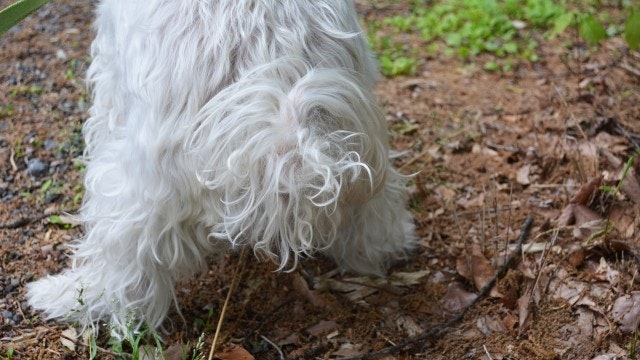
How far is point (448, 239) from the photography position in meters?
3.18

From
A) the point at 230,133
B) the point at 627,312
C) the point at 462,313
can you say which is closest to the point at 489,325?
the point at 462,313

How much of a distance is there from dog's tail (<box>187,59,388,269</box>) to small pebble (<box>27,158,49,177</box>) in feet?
5.10

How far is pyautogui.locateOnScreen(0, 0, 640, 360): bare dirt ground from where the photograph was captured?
263 centimetres

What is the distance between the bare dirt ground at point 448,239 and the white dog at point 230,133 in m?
0.47

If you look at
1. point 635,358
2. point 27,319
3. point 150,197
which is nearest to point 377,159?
point 150,197

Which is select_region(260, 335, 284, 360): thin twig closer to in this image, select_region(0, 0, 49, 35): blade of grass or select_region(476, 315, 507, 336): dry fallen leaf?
select_region(476, 315, 507, 336): dry fallen leaf

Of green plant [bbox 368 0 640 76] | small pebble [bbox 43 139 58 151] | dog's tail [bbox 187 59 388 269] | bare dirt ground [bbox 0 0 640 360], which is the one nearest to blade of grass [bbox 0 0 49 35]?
dog's tail [bbox 187 59 388 269]

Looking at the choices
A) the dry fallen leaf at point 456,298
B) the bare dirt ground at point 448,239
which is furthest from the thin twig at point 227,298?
the dry fallen leaf at point 456,298

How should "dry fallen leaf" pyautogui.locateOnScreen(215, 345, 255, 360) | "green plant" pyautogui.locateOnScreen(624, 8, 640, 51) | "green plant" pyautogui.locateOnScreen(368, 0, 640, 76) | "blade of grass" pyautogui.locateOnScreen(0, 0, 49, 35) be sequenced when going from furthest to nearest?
1. "green plant" pyautogui.locateOnScreen(368, 0, 640, 76)
2. "green plant" pyautogui.locateOnScreen(624, 8, 640, 51)
3. "dry fallen leaf" pyautogui.locateOnScreen(215, 345, 255, 360)
4. "blade of grass" pyautogui.locateOnScreen(0, 0, 49, 35)

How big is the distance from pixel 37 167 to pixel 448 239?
1943 millimetres

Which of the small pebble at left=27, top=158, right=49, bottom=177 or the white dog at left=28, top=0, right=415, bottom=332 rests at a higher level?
the white dog at left=28, top=0, right=415, bottom=332

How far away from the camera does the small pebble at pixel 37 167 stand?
11.1 feet

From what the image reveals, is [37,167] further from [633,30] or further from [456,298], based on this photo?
[633,30]

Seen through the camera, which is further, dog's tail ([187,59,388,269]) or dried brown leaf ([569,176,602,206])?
dried brown leaf ([569,176,602,206])
